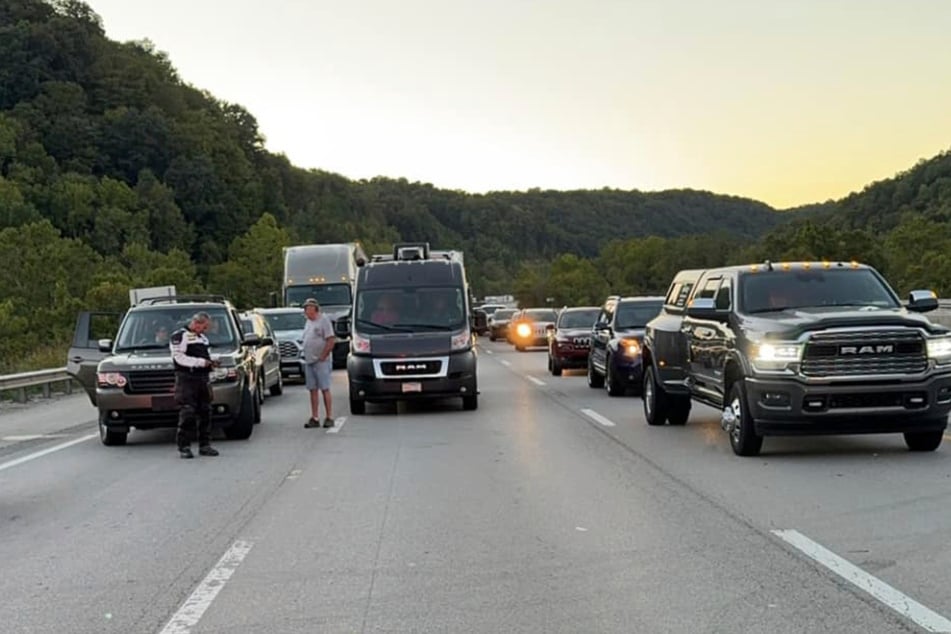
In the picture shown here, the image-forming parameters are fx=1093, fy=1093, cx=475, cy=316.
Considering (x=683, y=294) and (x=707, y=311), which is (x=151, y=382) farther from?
(x=683, y=294)

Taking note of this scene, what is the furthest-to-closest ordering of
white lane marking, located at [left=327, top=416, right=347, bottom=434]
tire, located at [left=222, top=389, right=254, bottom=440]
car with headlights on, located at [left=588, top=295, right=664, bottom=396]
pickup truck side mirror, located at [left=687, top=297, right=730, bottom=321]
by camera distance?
1. car with headlights on, located at [left=588, top=295, right=664, bottom=396]
2. white lane marking, located at [left=327, top=416, right=347, bottom=434]
3. tire, located at [left=222, top=389, right=254, bottom=440]
4. pickup truck side mirror, located at [left=687, top=297, right=730, bottom=321]

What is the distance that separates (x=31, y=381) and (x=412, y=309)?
9.05m

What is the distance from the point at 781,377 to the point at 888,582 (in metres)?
4.63

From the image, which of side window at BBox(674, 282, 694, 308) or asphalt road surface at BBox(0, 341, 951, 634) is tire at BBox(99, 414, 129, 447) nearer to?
asphalt road surface at BBox(0, 341, 951, 634)

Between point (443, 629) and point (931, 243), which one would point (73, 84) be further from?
point (443, 629)

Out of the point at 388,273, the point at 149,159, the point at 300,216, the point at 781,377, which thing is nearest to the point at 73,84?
the point at 149,159

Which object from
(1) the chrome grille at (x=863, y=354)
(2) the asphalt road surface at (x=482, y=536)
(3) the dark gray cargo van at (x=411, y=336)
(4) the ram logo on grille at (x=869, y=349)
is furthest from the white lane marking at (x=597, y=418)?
(4) the ram logo on grille at (x=869, y=349)

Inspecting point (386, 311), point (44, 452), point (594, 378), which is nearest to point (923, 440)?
point (386, 311)

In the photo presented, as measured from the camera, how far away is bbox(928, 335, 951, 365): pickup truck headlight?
35.8ft

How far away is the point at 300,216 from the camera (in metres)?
136

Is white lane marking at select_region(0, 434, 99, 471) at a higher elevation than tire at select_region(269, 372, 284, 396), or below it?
higher

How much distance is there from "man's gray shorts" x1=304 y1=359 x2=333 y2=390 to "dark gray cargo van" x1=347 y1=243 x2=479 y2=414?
1.55 meters

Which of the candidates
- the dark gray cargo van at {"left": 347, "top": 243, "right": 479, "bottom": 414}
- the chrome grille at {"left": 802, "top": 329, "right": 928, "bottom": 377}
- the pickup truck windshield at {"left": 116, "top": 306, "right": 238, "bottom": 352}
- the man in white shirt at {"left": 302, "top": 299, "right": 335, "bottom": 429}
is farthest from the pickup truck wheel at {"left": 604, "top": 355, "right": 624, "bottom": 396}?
the chrome grille at {"left": 802, "top": 329, "right": 928, "bottom": 377}

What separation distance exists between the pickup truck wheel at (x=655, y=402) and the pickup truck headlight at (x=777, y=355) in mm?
3682
